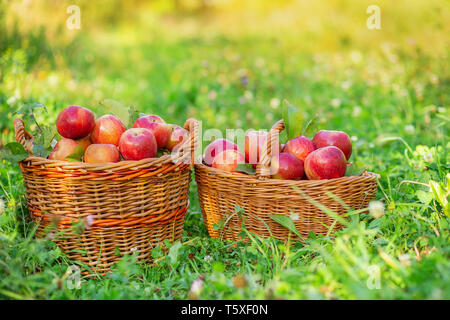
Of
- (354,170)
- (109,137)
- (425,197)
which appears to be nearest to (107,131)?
(109,137)

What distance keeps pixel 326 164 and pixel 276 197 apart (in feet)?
0.91

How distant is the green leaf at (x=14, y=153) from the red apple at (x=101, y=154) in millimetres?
264

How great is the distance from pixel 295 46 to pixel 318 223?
5870mm

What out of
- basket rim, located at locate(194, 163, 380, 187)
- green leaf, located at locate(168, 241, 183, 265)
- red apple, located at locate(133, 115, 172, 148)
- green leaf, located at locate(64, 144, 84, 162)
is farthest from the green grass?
red apple, located at locate(133, 115, 172, 148)

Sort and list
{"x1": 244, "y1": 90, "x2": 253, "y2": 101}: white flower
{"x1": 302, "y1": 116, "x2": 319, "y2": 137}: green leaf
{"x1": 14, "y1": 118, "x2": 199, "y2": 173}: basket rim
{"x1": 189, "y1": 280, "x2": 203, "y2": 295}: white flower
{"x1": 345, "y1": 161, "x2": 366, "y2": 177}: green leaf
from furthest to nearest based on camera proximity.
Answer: {"x1": 244, "y1": 90, "x2": 253, "y2": 101}: white flower < {"x1": 302, "y1": 116, "x2": 319, "y2": 137}: green leaf < {"x1": 345, "y1": 161, "x2": 366, "y2": 177}: green leaf < {"x1": 14, "y1": 118, "x2": 199, "y2": 173}: basket rim < {"x1": 189, "y1": 280, "x2": 203, "y2": 295}: white flower

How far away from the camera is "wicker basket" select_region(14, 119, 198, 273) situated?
1.77 metres

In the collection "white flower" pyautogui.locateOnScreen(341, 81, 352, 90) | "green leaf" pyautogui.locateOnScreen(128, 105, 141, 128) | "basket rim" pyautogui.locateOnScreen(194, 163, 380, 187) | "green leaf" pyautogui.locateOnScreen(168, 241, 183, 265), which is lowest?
"green leaf" pyautogui.locateOnScreen(168, 241, 183, 265)

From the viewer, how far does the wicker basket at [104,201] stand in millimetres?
1774

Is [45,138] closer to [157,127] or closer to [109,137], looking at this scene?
[109,137]

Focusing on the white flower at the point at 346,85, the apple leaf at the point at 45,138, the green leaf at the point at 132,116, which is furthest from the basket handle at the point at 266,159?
the white flower at the point at 346,85

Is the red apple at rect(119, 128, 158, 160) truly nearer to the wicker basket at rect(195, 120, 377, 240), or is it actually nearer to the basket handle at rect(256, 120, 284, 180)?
the wicker basket at rect(195, 120, 377, 240)

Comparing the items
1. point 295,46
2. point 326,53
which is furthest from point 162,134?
point 295,46

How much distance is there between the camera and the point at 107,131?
2.03 m

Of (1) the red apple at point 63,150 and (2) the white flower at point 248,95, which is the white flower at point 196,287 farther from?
(2) the white flower at point 248,95
